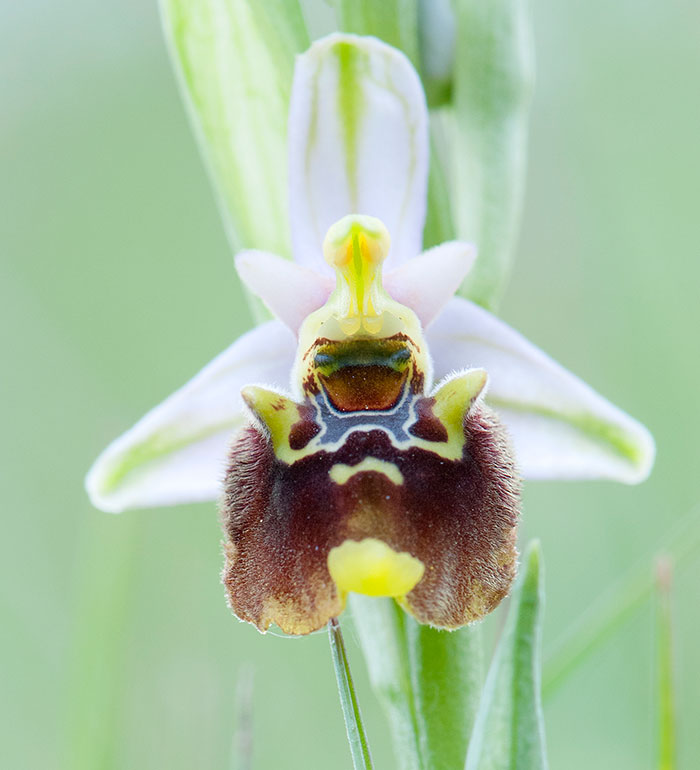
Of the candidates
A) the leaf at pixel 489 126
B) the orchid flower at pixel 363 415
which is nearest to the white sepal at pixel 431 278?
the orchid flower at pixel 363 415

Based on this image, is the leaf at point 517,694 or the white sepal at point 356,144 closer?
the leaf at point 517,694

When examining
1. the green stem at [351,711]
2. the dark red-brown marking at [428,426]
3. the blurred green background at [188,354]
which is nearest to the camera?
the green stem at [351,711]

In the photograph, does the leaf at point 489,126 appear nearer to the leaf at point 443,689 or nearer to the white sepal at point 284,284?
the white sepal at point 284,284

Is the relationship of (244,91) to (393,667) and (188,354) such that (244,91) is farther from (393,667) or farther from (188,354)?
(188,354)

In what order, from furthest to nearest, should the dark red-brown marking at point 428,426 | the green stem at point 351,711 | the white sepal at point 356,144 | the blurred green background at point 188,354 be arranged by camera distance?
the blurred green background at point 188,354, the white sepal at point 356,144, the dark red-brown marking at point 428,426, the green stem at point 351,711

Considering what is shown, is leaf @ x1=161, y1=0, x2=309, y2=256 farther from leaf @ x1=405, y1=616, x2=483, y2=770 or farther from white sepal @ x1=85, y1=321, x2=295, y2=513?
leaf @ x1=405, y1=616, x2=483, y2=770

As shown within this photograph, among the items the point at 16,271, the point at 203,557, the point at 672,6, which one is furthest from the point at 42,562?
the point at 672,6

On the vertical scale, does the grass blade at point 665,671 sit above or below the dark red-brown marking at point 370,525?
below

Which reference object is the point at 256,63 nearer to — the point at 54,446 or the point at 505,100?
the point at 505,100

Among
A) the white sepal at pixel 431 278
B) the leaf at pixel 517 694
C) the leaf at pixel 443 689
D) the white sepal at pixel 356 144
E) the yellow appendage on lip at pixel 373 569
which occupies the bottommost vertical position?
the leaf at pixel 443 689

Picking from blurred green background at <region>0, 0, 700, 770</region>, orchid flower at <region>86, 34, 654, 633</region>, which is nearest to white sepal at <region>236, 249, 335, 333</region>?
orchid flower at <region>86, 34, 654, 633</region>
